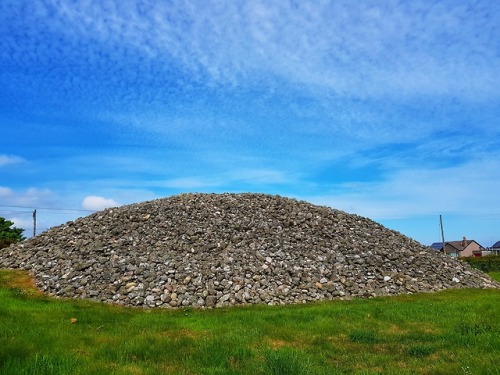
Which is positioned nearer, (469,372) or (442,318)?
(469,372)

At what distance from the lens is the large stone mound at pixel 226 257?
21.5 meters

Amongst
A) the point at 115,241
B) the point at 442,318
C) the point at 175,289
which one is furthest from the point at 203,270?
the point at 442,318

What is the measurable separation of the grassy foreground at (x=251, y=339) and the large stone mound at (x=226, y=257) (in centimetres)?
172

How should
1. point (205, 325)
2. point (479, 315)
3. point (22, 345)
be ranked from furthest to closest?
point (479, 315) < point (205, 325) < point (22, 345)

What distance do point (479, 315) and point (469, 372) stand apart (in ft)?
32.0

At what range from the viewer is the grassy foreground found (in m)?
8.66

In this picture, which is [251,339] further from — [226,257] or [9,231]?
[9,231]

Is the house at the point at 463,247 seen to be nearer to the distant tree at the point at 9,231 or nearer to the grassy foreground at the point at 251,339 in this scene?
the distant tree at the point at 9,231

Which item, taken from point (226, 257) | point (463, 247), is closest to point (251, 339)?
point (226, 257)

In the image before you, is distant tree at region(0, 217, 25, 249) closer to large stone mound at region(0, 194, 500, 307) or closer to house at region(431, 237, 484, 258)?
large stone mound at region(0, 194, 500, 307)

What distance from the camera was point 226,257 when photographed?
77.7ft

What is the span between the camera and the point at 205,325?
15.3m

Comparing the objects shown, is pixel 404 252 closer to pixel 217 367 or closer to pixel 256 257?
pixel 256 257

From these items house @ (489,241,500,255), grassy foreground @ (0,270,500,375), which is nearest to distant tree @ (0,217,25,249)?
grassy foreground @ (0,270,500,375)
